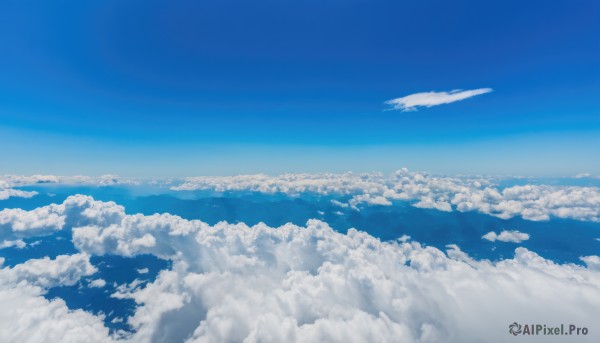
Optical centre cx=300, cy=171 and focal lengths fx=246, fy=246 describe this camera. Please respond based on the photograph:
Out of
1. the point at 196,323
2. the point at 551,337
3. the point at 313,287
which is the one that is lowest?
the point at 551,337

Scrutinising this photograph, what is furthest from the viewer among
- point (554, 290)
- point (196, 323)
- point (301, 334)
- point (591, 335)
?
point (196, 323)

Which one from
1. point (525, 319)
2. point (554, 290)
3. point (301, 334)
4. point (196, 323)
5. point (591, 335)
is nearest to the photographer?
point (301, 334)

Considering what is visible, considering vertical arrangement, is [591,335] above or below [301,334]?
below

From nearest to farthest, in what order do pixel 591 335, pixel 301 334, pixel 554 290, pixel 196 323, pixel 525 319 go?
pixel 301 334 → pixel 591 335 → pixel 525 319 → pixel 554 290 → pixel 196 323

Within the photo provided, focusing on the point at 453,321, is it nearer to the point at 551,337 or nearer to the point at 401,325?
the point at 401,325

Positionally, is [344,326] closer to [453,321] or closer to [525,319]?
[453,321]

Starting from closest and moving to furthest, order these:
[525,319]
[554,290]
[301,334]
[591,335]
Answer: [301,334] < [591,335] < [525,319] < [554,290]

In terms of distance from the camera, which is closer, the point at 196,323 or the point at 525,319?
the point at 525,319

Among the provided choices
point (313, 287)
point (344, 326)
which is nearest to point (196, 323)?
point (313, 287)

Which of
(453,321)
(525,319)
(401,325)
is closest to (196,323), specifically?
(401,325)
